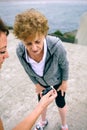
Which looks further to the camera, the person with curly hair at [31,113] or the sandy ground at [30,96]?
the sandy ground at [30,96]

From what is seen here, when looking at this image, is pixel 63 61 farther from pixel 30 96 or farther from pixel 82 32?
pixel 82 32

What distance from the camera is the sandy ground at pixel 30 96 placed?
245 cm

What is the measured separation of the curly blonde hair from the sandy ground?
Result: 3.79 feet

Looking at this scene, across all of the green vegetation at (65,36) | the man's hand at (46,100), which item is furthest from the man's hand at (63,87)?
the green vegetation at (65,36)

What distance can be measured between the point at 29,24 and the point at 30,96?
4.92 ft

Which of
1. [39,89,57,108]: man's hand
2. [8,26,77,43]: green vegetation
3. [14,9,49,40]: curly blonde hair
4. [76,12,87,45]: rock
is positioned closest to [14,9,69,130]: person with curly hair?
[14,9,49,40]: curly blonde hair

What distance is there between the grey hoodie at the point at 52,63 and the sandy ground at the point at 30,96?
627 millimetres

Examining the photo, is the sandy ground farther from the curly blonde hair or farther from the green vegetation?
the green vegetation

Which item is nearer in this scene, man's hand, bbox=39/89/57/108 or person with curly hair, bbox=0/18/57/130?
person with curly hair, bbox=0/18/57/130

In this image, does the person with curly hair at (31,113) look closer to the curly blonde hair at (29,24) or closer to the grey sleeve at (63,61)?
the curly blonde hair at (29,24)

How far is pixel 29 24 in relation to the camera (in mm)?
1554

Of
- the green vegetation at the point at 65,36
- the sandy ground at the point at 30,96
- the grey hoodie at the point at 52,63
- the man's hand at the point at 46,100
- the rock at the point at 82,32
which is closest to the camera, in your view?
the man's hand at the point at 46,100

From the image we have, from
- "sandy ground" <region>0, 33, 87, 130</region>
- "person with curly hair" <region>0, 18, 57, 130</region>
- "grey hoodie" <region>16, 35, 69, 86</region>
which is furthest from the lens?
"sandy ground" <region>0, 33, 87, 130</region>

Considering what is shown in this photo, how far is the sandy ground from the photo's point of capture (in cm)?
245
